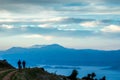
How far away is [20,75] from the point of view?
83.1m

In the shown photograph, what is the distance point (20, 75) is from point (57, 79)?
1794cm

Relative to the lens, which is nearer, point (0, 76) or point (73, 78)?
point (0, 76)

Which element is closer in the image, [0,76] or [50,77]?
[0,76]

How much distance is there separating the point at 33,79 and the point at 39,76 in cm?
769

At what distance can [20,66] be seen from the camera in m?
96.1

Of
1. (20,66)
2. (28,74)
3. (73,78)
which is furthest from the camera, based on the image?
(73,78)

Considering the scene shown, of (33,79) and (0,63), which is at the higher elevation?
(0,63)

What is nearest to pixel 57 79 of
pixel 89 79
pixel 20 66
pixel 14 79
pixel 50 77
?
pixel 50 77

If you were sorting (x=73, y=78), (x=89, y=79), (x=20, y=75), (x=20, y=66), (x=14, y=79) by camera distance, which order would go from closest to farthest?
(x=14, y=79)
(x=20, y=75)
(x=20, y=66)
(x=73, y=78)
(x=89, y=79)

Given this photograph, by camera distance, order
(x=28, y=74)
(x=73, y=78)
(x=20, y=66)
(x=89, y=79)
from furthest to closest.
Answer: (x=89, y=79) → (x=73, y=78) → (x=20, y=66) → (x=28, y=74)

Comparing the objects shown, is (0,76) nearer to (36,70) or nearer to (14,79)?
(14,79)

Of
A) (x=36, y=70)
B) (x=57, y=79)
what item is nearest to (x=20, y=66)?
(x=36, y=70)

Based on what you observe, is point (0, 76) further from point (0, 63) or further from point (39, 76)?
point (0, 63)

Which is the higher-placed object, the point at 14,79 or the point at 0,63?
the point at 0,63
